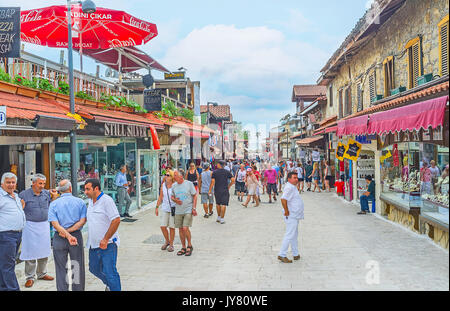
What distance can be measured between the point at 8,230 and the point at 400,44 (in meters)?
10.6

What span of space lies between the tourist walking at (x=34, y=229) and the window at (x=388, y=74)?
10.2 meters

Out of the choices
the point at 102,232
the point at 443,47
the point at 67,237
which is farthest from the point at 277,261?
the point at 443,47

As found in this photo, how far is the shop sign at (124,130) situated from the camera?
9.42 metres

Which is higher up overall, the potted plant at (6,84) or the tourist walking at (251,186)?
the potted plant at (6,84)

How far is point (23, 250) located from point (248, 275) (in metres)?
3.58

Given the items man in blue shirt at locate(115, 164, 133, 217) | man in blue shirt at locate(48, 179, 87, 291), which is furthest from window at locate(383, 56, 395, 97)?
man in blue shirt at locate(48, 179, 87, 291)

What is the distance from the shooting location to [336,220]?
10.9 meters

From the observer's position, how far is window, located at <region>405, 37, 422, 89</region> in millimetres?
9219

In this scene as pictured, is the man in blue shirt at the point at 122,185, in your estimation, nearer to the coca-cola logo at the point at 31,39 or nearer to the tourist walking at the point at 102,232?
the coca-cola logo at the point at 31,39

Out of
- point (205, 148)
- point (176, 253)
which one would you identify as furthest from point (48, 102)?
point (205, 148)

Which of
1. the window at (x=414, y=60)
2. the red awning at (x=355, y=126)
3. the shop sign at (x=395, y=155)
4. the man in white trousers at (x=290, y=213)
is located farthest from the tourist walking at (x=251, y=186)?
the man in white trousers at (x=290, y=213)

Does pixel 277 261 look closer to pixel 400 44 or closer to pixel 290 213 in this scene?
pixel 290 213
